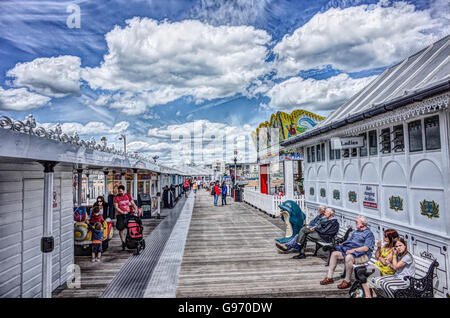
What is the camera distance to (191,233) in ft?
30.6

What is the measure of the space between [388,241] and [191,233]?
21.3 feet

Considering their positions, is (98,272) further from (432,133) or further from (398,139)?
(432,133)

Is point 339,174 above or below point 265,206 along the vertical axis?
above

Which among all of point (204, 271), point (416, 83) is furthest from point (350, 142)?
point (204, 271)

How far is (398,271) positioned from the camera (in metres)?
3.73

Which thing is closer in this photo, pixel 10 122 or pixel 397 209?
pixel 10 122

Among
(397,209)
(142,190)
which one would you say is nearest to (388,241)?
(397,209)

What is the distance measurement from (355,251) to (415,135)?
2067 millimetres

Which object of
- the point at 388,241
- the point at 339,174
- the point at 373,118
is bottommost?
the point at 388,241

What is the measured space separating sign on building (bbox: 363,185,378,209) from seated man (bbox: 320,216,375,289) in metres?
1.18

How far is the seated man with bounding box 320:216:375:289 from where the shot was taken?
173 inches

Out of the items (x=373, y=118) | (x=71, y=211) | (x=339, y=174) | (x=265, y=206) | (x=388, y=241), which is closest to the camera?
(x=388, y=241)

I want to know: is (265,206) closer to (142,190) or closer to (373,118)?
(142,190)
